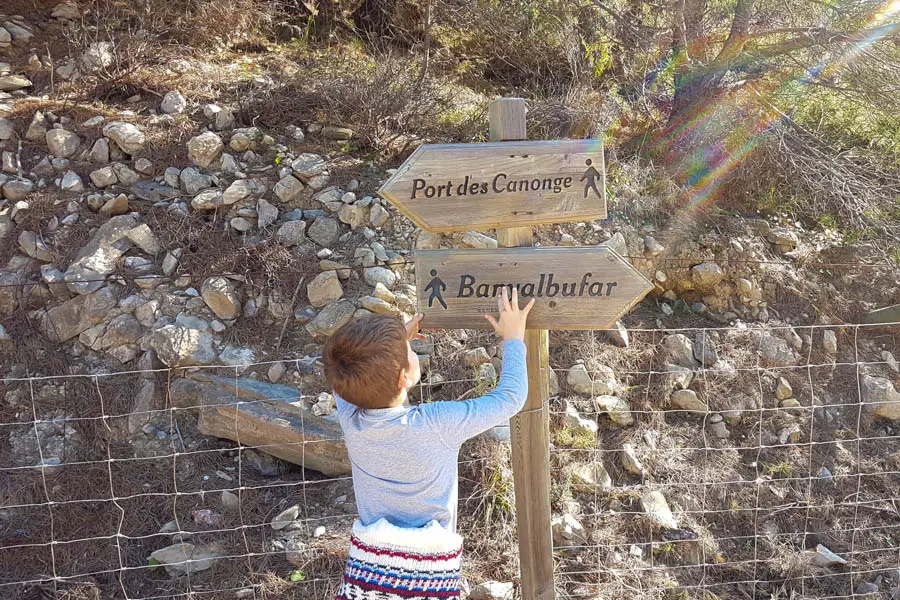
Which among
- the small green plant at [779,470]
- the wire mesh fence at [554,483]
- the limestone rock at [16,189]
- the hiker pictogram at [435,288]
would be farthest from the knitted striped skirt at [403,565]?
the limestone rock at [16,189]

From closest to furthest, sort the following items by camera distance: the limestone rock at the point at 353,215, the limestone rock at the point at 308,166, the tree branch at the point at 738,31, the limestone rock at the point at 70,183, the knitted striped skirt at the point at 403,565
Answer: the knitted striped skirt at the point at 403,565 → the limestone rock at the point at 353,215 → the limestone rock at the point at 70,183 → the limestone rock at the point at 308,166 → the tree branch at the point at 738,31

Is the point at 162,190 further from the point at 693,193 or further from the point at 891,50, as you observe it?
the point at 891,50

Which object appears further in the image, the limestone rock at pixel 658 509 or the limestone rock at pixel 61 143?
the limestone rock at pixel 61 143

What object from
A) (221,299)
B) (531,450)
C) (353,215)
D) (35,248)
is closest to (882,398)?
(531,450)

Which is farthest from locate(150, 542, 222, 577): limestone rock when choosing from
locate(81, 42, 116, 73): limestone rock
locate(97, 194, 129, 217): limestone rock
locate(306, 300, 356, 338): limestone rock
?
locate(81, 42, 116, 73): limestone rock

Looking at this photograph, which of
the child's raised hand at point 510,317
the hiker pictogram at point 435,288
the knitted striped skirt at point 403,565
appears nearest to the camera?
the knitted striped skirt at point 403,565

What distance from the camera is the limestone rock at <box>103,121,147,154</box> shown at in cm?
511

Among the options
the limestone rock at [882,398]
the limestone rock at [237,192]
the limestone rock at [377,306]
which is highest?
the limestone rock at [237,192]

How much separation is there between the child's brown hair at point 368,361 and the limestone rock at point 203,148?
3.93m

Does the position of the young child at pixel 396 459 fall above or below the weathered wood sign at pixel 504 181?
below

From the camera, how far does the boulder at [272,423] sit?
382 centimetres

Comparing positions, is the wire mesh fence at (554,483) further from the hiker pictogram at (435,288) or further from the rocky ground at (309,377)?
the hiker pictogram at (435,288)

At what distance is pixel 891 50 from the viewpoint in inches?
200

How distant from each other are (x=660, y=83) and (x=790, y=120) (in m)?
1.33
